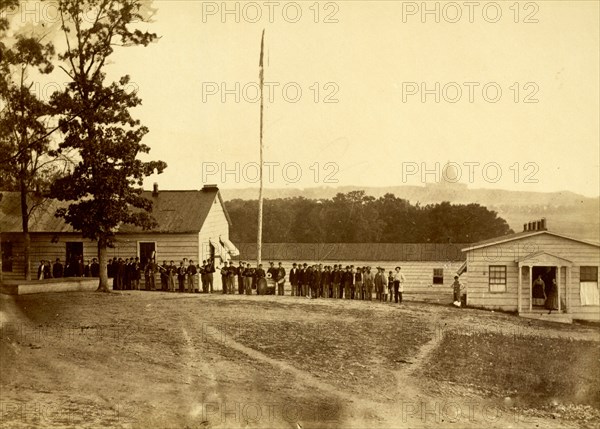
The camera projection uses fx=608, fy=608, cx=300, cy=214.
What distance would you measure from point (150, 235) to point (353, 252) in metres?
8.37

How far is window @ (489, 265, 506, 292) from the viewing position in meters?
→ 14.1

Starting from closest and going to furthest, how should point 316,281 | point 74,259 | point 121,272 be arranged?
point 74,259, point 121,272, point 316,281

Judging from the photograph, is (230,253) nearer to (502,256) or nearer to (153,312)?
(153,312)

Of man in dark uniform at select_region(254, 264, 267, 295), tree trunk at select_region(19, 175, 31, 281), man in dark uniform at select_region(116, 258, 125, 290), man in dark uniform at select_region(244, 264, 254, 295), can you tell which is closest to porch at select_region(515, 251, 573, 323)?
man in dark uniform at select_region(254, 264, 267, 295)

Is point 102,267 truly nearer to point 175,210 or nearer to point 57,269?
point 57,269

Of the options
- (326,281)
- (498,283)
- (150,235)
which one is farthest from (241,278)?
(498,283)

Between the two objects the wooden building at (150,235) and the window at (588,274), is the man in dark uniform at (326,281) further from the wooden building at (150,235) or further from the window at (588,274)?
the window at (588,274)

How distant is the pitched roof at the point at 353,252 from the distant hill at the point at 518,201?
4113 mm

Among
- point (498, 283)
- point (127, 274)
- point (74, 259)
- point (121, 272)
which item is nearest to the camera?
point (74, 259)

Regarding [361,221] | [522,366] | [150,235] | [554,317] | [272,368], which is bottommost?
[522,366]

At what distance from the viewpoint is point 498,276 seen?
14188 millimetres

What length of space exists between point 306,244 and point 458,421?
1568 centimetres

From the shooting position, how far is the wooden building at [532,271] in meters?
13.0

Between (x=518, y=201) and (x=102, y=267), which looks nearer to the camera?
(x=518, y=201)
